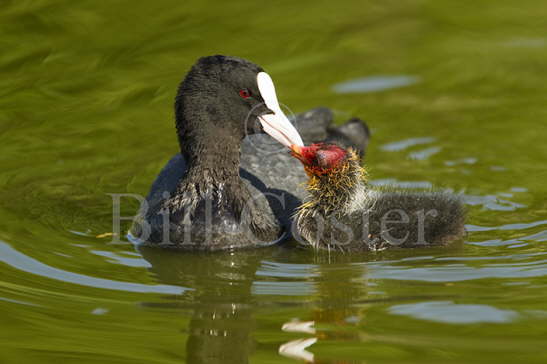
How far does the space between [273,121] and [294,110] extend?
2.54m

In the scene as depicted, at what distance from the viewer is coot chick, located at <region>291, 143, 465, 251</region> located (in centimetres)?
561

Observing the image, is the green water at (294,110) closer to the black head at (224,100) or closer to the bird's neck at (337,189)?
the bird's neck at (337,189)

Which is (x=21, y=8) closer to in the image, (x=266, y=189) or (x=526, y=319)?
(x=266, y=189)

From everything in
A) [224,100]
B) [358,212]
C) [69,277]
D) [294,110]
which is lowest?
[69,277]

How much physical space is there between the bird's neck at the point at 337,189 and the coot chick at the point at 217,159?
276 millimetres

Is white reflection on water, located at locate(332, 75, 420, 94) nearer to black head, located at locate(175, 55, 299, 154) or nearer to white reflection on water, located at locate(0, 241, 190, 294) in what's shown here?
black head, located at locate(175, 55, 299, 154)

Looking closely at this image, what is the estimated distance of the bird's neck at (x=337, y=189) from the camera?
570 centimetres

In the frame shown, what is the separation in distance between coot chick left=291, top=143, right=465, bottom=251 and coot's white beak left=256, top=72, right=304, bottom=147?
0.32 ft

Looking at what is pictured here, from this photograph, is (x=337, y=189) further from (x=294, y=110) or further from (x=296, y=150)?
(x=294, y=110)

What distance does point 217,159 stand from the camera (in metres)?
5.80

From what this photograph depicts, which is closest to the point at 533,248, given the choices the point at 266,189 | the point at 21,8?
the point at 266,189

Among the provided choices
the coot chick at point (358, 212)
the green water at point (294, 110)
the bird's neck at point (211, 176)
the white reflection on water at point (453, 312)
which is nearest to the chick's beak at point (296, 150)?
the coot chick at point (358, 212)

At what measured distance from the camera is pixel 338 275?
5211 mm

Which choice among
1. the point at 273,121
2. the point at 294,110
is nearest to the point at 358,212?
the point at 273,121
